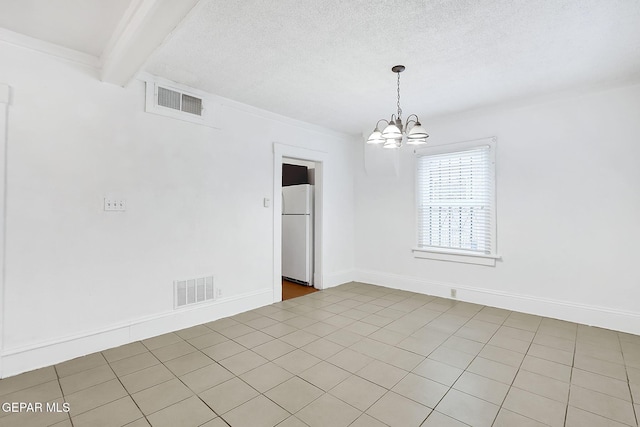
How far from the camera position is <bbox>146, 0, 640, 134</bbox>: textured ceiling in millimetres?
2041

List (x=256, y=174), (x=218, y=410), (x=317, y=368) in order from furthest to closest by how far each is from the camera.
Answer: (x=256, y=174)
(x=317, y=368)
(x=218, y=410)

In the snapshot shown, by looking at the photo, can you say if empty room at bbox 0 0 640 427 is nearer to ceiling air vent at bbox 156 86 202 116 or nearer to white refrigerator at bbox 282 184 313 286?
ceiling air vent at bbox 156 86 202 116

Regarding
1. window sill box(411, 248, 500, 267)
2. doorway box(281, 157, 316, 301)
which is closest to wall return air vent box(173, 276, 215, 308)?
doorway box(281, 157, 316, 301)

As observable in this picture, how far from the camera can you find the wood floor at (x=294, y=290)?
14.9ft

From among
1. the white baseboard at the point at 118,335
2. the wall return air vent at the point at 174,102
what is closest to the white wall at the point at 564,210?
the white baseboard at the point at 118,335

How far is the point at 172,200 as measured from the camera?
10.3ft

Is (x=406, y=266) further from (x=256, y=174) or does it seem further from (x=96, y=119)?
(x=96, y=119)

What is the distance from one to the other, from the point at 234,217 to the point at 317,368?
6.62ft

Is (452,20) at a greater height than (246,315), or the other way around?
(452,20)

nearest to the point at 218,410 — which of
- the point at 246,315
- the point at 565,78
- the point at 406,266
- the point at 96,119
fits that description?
the point at 246,315

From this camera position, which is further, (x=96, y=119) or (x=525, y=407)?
(x=96, y=119)

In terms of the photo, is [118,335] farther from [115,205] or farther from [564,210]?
[564,210]

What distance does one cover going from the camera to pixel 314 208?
511cm

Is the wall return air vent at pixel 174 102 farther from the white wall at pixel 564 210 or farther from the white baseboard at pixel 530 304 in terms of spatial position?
the white baseboard at pixel 530 304
